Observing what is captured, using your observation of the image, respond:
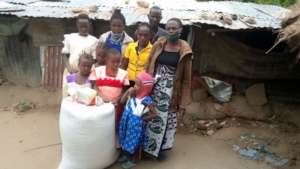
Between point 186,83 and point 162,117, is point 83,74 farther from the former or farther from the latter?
point 186,83

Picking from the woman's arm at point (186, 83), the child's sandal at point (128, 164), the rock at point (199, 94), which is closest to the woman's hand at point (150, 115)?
the woman's arm at point (186, 83)

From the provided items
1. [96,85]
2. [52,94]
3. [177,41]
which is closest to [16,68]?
[52,94]

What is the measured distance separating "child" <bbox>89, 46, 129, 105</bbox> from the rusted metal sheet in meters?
2.70

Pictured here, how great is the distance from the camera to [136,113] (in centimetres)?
391

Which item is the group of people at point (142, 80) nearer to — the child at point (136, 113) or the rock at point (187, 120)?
the child at point (136, 113)

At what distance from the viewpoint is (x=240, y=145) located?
520cm

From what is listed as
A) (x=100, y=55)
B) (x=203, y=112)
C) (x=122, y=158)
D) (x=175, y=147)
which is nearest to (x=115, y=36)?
(x=100, y=55)

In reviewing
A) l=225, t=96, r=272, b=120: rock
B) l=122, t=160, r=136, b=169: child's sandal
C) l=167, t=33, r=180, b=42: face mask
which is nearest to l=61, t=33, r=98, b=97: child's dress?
l=167, t=33, r=180, b=42: face mask

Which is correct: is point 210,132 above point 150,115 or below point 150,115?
below

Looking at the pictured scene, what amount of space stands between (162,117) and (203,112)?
173 centimetres

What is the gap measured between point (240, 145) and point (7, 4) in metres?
4.67

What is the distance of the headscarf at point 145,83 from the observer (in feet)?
12.8

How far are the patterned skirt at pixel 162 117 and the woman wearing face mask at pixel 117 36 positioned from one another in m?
0.62

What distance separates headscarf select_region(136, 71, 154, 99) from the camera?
3.90 metres
